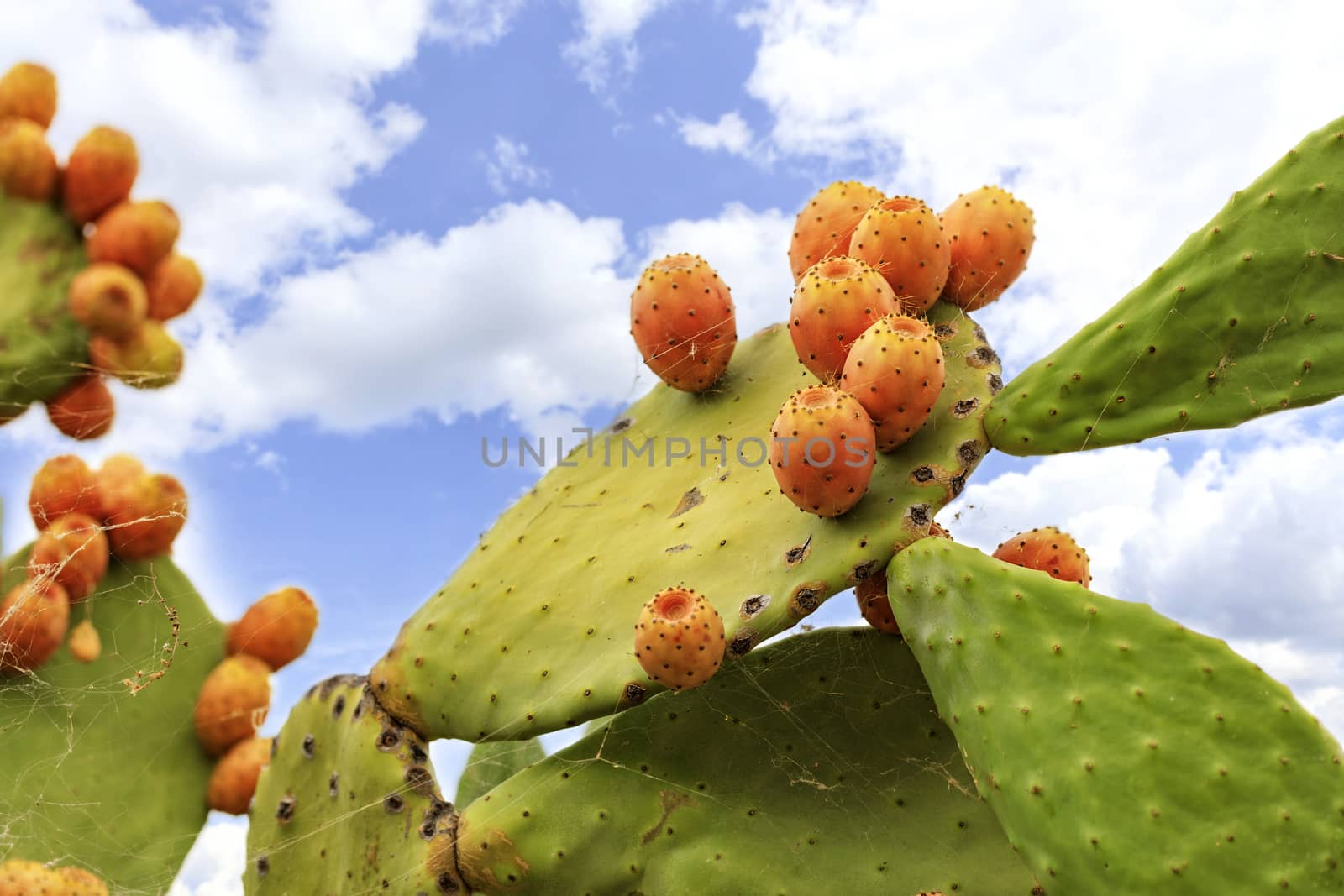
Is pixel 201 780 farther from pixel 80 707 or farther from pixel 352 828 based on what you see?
pixel 352 828

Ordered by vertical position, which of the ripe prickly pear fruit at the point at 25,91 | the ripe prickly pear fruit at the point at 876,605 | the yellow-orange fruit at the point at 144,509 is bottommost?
the ripe prickly pear fruit at the point at 876,605

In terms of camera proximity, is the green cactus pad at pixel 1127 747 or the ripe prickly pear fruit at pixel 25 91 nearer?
the green cactus pad at pixel 1127 747

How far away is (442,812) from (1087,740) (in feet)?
3.73

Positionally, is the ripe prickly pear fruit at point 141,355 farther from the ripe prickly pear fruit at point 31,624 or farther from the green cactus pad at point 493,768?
the green cactus pad at point 493,768

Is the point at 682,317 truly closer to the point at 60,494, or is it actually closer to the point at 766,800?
the point at 766,800

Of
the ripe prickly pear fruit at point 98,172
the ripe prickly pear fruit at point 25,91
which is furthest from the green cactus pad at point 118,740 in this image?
the ripe prickly pear fruit at point 25,91

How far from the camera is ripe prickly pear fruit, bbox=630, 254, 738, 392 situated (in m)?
2.06

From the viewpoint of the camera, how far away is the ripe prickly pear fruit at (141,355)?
2.02m

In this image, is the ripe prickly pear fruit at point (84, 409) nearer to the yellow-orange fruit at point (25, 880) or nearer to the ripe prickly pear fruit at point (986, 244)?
the yellow-orange fruit at point (25, 880)

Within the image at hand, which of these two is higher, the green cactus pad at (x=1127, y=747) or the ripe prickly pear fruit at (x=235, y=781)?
the ripe prickly pear fruit at (x=235, y=781)

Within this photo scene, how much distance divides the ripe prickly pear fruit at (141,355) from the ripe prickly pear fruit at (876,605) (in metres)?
1.33

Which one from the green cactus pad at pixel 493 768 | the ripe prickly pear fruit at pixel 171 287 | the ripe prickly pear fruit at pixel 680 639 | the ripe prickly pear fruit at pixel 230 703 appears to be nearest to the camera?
the ripe prickly pear fruit at pixel 680 639

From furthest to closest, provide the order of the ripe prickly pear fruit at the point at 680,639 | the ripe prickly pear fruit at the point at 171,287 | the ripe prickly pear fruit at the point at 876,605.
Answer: the ripe prickly pear fruit at the point at 171,287
the ripe prickly pear fruit at the point at 876,605
the ripe prickly pear fruit at the point at 680,639

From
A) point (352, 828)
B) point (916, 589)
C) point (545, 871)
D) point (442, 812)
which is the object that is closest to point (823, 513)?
point (916, 589)
